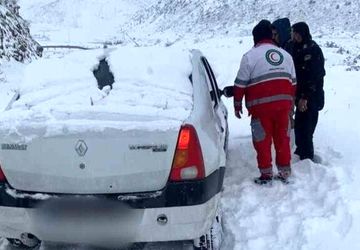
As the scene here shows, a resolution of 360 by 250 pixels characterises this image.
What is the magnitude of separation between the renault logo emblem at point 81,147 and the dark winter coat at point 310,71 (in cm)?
330

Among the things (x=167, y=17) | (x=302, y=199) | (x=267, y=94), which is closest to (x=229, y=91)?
A: (x=267, y=94)

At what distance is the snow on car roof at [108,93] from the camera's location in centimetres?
398

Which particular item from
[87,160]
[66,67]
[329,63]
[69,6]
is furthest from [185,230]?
[69,6]

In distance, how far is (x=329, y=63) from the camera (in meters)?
17.4

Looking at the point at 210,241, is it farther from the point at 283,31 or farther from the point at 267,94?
the point at 283,31

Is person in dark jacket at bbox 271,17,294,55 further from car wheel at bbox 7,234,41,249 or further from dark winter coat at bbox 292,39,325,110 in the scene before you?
car wheel at bbox 7,234,41,249

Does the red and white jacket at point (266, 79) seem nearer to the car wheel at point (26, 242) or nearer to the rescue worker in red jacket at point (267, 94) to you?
the rescue worker in red jacket at point (267, 94)

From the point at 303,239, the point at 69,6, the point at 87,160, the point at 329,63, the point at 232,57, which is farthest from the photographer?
the point at 69,6

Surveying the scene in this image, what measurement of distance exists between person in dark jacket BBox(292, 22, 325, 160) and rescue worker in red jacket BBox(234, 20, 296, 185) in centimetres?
57

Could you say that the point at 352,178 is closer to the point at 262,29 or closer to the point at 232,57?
the point at 262,29

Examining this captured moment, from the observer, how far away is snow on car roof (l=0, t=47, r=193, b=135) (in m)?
3.98

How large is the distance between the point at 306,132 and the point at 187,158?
300 centimetres

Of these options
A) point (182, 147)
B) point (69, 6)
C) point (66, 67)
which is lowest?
point (69, 6)

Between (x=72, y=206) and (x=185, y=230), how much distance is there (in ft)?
2.57
